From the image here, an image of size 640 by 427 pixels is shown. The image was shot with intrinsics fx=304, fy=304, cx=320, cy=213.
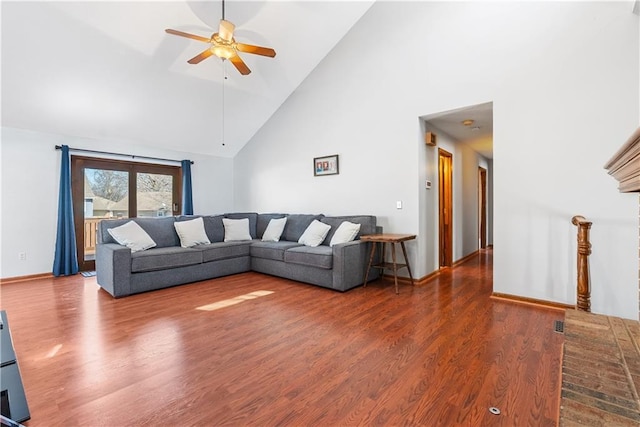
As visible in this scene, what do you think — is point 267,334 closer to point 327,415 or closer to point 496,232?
point 327,415

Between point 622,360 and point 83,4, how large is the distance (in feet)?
15.9

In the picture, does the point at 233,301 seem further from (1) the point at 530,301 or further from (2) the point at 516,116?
(2) the point at 516,116

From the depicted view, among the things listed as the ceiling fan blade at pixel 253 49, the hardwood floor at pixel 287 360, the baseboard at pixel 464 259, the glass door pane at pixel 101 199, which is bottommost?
the hardwood floor at pixel 287 360

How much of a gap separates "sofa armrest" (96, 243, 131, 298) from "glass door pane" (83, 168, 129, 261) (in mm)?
1899

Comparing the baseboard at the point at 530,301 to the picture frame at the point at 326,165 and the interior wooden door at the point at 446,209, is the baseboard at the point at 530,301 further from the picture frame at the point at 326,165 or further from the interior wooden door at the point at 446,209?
the picture frame at the point at 326,165

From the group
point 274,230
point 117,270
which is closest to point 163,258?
point 117,270

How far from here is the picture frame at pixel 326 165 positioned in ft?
15.8

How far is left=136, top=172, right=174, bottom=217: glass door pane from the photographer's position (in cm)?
570

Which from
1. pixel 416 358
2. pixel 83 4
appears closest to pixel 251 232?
pixel 83 4

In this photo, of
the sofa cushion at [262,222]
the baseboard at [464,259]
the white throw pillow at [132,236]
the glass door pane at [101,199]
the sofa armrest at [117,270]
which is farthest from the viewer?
the sofa cushion at [262,222]

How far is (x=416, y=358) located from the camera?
6.63 feet

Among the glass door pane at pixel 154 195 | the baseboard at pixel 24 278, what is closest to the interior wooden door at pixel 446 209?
the glass door pane at pixel 154 195

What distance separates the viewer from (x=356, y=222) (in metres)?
4.27

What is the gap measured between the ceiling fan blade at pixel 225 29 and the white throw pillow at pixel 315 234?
2.52 metres
